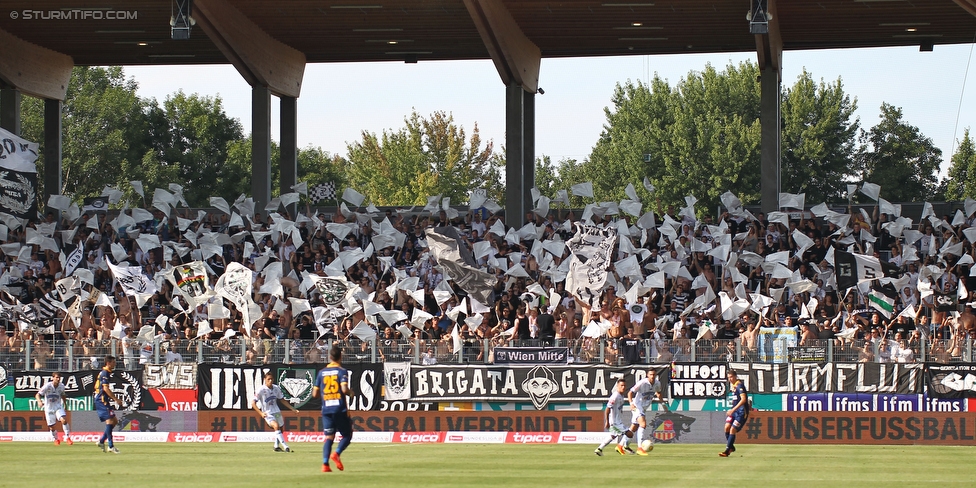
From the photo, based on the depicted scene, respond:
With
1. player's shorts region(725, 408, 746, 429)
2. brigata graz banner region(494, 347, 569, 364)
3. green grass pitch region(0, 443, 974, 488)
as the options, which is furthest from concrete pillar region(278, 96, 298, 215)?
player's shorts region(725, 408, 746, 429)

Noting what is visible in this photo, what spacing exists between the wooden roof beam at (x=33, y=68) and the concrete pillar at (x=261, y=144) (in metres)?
7.61

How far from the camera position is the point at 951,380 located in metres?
26.6

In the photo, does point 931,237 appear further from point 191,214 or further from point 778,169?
point 191,214

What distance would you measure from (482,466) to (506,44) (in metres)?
18.5

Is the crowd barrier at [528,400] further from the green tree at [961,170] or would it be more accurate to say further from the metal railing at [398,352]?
the green tree at [961,170]

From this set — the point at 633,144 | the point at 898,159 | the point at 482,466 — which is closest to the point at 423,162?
the point at 633,144

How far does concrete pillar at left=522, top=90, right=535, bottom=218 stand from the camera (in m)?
40.2

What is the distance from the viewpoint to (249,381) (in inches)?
1144

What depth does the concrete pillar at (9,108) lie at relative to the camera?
40.6 m

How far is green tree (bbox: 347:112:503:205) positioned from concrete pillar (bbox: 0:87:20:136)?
118 feet

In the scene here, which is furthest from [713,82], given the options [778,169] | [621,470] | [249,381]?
[621,470]

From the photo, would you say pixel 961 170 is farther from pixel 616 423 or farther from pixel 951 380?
pixel 616 423

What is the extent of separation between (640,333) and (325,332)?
23.7 feet

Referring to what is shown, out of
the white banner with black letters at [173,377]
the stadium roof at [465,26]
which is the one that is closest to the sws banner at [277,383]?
the white banner with black letters at [173,377]
